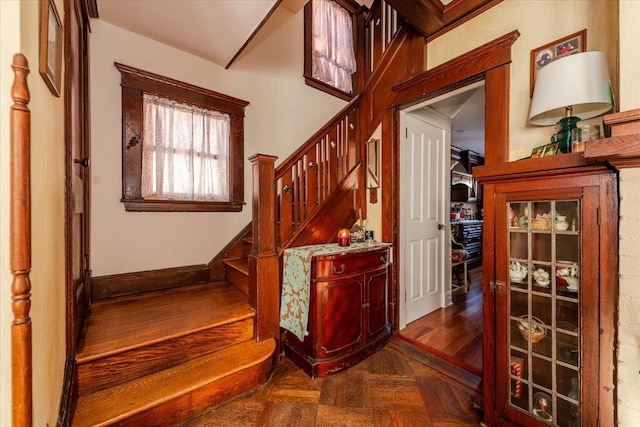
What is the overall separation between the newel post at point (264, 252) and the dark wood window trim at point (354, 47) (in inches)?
63.3

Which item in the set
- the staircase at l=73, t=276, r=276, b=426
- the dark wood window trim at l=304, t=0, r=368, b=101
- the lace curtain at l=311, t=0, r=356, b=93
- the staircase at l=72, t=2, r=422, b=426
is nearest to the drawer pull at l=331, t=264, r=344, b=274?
the staircase at l=72, t=2, r=422, b=426

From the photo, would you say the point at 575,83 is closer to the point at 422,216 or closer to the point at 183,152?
the point at 422,216

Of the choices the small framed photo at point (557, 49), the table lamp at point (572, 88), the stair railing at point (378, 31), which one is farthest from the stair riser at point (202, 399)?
the stair railing at point (378, 31)

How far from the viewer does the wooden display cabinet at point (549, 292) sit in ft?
3.58

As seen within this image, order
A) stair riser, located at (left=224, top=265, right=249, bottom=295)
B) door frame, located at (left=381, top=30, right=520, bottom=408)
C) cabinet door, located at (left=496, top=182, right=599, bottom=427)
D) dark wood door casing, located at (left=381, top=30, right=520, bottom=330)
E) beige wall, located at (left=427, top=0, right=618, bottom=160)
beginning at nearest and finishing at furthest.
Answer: cabinet door, located at (left=496, top=182, right=599, bottom=427), beige wall, located at (left=427, top=0, right=618, bottom=160), door frame, located at (left=381, top=30, right=520, bottom=408), dark wood door casing, located at (left=381, top=30, right=520, bottom=330), stair riser, located at (left=224, top=265, right=249, bottom=295)

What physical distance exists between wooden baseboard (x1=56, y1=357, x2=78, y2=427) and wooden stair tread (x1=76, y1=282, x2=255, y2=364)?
0.31 feet

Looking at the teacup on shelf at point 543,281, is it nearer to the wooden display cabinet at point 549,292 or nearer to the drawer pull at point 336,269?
the wooden display cabinet at point 549,292

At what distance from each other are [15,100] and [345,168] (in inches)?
89.6

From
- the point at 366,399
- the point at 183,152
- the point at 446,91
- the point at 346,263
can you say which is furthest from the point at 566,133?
the point at 183,152

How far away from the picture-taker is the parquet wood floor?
59.7 inches

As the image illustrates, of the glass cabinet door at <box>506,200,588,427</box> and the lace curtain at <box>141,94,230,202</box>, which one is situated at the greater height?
the lace curtain at <box>141,94,230,202</box>

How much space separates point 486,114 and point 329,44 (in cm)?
281

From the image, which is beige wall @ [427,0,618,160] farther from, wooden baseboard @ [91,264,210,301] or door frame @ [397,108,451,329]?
wooden baseboard @ [91,264,210,301]

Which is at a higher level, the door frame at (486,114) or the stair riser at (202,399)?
the door frame at (486,114)
